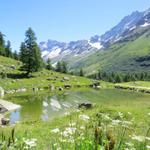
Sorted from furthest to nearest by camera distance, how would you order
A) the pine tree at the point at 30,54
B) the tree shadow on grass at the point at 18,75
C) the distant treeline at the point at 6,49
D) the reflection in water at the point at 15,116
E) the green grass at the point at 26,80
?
the distant treeline at the point at 6,49 < the pine tree at the point at 30,54 < the tree shadow on grass at the point at 18,75 < the green grass at the point at 26,80 < the reflection in water at the point at 15,116

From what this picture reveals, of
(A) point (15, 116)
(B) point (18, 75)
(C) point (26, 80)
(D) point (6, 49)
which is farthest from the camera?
(D) point (6, 49)

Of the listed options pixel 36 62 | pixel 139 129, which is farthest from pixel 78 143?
pixel 36 62

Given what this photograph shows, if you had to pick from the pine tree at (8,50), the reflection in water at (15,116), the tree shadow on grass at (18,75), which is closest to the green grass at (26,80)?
the tree shadow on grass at (18,75)

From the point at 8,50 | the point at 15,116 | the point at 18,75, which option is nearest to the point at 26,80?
the point at 18,75

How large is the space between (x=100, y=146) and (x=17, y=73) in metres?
102

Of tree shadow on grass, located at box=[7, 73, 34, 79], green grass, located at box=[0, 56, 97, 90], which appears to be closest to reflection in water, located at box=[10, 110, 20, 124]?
green grass, located at box=[0, 56, 97, 90]

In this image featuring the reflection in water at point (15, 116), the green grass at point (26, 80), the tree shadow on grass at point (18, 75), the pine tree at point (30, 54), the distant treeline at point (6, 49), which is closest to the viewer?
the reflection in water at point (15, 116)

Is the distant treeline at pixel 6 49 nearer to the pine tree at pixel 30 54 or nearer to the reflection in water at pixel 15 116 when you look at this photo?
the pine tree at pixel 30 54

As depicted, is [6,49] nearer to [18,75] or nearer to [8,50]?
[8,50]

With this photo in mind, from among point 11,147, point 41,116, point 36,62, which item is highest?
A: point 36,62

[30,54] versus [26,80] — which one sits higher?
[30,54]

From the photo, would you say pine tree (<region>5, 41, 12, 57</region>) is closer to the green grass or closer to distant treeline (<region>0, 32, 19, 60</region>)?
distant treeline (<region>0, 32, 19, 60</region>)

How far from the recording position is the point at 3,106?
177 ft

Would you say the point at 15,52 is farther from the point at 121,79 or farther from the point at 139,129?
the point at 139,129
